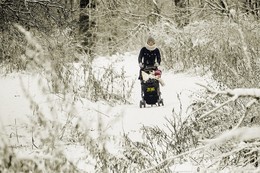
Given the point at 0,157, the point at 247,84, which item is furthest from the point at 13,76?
the point at 0,157

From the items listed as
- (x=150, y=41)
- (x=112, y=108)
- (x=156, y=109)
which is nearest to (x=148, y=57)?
(x=150, y=41)

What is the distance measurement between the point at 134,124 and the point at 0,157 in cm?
477

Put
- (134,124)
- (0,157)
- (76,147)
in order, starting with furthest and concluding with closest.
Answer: (134,124)
(76,147)
(0,157)

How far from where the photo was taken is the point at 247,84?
4598 millimetres

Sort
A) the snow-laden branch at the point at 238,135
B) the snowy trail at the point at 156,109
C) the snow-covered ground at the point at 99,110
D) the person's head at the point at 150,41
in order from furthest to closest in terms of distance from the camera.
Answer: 1. the person's head at the point at 150,41
2. the snowy trail at the point at 156,109
3. the snow-covered ground at the point at 99,110
4. the snow-laden branch at the point at 238,135

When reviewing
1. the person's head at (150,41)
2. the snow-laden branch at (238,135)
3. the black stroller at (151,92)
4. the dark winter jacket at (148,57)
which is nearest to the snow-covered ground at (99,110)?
the black stroller at (151,92)

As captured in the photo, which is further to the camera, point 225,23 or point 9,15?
point 225,23

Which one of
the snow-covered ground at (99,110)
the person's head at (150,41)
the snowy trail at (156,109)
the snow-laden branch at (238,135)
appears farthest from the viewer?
the person's head at (150,41)

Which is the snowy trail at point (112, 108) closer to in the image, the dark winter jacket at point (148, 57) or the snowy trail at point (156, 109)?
the snowy trail at point (156, 109)

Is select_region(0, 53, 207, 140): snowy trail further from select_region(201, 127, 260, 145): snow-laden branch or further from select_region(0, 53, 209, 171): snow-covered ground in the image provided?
select_region(201, 127, 260, 145): snow-laden branch

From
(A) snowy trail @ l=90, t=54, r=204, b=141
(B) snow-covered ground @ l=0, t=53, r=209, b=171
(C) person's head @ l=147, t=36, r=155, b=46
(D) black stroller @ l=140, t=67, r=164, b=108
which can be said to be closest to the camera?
(B) snow-covered ground @ l=0, t=53, r=209, b=171

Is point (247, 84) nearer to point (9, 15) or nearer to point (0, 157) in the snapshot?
point (0, 157)

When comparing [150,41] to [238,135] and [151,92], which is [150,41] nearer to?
[151,92]

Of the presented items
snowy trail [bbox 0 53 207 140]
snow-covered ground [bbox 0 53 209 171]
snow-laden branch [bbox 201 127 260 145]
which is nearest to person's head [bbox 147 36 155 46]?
snow-covered ground [bbox 0 53 209 171]
